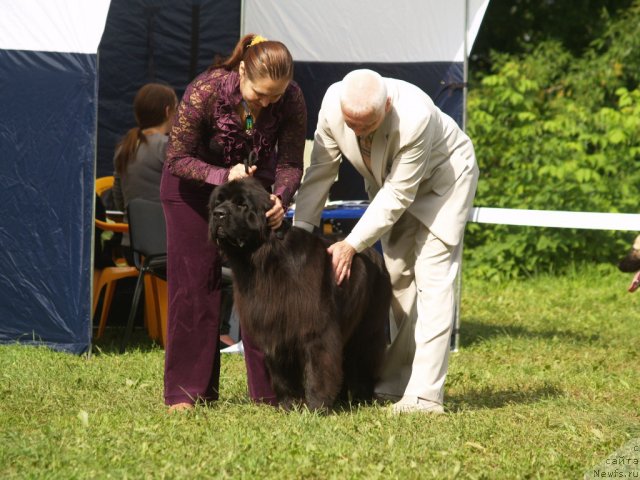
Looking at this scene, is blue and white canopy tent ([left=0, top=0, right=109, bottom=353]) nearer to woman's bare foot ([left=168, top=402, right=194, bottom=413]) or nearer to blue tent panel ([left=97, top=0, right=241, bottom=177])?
woman's bare foot ([left=168, top=402, right=194, bottom=413])

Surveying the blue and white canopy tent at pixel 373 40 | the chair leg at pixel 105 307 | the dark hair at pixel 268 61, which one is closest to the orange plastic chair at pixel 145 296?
the chair leg at pixel 105 307

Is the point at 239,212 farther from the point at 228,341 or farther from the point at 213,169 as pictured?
the point at 228,341

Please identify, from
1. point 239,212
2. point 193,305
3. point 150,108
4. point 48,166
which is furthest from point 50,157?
point 239,212

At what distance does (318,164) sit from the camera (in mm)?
5020

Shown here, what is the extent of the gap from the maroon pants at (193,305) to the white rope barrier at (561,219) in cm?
246

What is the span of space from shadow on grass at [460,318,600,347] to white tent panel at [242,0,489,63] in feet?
7.17

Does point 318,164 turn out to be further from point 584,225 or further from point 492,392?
point 584,225

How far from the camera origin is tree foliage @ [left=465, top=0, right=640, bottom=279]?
422 inches

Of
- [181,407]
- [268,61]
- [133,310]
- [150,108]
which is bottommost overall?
[133,310]

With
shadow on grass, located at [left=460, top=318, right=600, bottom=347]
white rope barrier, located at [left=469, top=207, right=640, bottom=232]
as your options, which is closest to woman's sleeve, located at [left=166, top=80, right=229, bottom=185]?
white rope barrier, located at [left=469, top=207, right=640, bottom=232]

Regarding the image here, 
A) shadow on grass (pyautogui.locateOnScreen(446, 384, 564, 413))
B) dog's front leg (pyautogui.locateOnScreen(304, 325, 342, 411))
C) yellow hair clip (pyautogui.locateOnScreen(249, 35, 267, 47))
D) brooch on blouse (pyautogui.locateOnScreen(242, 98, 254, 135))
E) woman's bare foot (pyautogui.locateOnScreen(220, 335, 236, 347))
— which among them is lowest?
woman's bare foot (pyautogui.locateOnScreen(220, 335, 236, 347))

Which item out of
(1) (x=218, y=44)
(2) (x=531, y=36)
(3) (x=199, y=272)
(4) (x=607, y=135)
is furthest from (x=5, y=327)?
(2) (x=531, y=36)

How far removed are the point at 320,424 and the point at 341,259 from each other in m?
0.80

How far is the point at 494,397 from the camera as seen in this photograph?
18.6 feet
